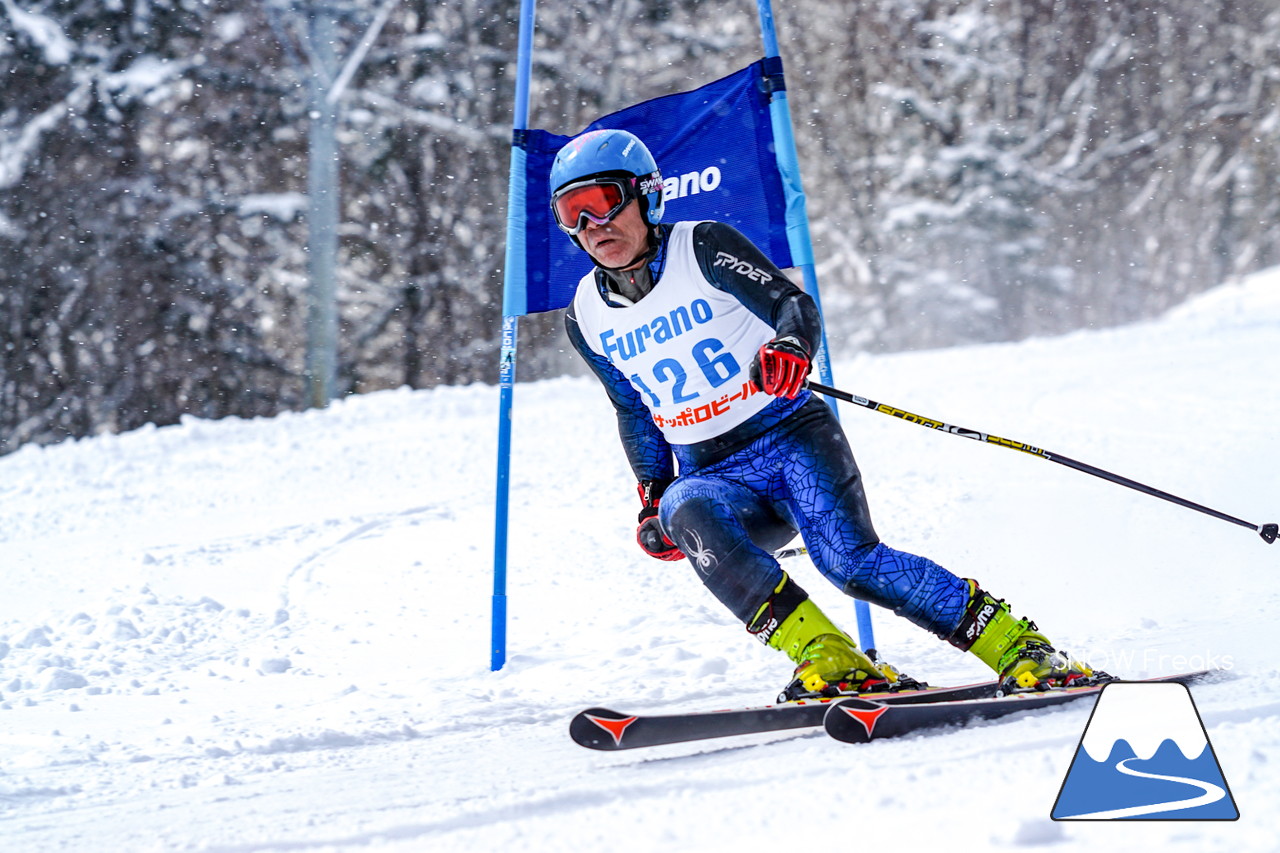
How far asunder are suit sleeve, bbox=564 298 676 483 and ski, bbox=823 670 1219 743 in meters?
0.95

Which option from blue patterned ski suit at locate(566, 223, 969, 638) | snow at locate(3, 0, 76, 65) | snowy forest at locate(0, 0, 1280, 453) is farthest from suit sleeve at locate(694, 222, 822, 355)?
snow at locate(3, 0, 76, 65)

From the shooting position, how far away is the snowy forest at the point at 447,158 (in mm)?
14828

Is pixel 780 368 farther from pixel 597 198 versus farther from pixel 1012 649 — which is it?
pixel 1012 649

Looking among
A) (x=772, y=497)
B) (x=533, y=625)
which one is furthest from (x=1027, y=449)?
(x=533, y=625)

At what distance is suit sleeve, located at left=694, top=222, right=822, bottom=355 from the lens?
109 inches

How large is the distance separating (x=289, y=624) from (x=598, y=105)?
13.9 m

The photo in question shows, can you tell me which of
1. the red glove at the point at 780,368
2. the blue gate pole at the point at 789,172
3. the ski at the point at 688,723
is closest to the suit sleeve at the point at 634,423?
the red glove at the point at 780,368

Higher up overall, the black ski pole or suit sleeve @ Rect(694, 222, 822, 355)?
suit sleeve @ Rect(694, 222, 822, 355)

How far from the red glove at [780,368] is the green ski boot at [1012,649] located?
0.69 m

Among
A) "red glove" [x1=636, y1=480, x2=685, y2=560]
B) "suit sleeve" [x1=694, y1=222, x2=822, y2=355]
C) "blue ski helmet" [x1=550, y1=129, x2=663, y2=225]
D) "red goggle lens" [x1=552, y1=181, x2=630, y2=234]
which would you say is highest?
"blue ski helmet" [x1=550, y1=129, x2=663, y2=225]

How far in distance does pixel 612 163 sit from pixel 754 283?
1.59ft

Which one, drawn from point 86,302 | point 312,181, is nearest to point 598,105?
point 312,181

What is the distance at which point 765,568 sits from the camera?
8.97 feet

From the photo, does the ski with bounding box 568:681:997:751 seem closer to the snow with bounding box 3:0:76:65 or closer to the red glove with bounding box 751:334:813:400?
the red glove with bounding box 751:334:813:400
